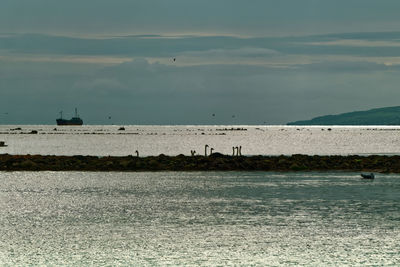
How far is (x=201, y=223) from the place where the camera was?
28938 millimetres

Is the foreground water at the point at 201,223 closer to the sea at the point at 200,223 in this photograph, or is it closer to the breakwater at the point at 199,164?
the sea at the point at 200,223

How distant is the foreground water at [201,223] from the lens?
22188 mm

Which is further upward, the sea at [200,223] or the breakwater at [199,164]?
the breakwater at [199,164]

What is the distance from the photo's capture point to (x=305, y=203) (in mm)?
35656

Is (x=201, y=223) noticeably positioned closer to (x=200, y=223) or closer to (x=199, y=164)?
(x=200, y=223)

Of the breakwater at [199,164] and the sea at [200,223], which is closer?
the sea at [200,223]

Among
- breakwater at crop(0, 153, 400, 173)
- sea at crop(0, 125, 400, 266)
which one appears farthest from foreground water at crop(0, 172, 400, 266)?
breakwater at crop(0, 153, 400, 173)

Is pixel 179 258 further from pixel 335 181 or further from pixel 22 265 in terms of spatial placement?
pixel 335 181

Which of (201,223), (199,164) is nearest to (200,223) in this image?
(201,223)

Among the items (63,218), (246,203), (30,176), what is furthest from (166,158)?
(63,218)

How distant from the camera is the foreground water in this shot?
72.8ft

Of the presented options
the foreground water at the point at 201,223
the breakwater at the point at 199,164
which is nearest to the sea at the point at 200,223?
the foreground water at the point at 201,223

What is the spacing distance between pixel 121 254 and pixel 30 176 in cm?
3507

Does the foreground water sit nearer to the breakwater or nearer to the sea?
the sea
